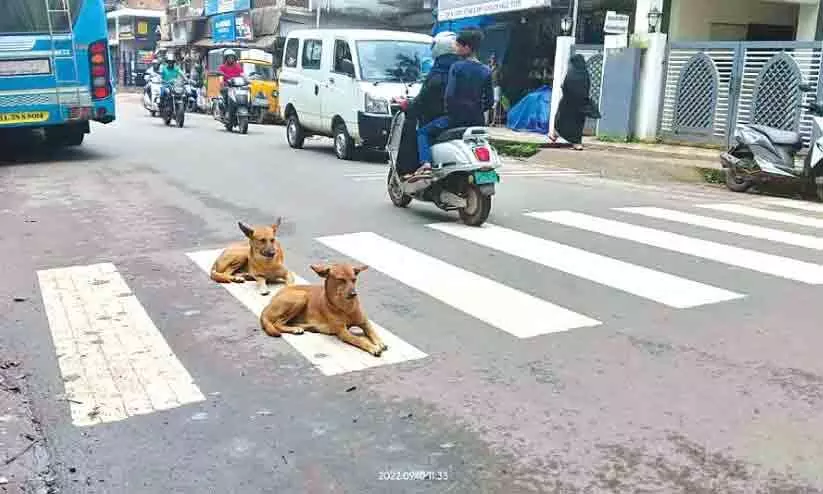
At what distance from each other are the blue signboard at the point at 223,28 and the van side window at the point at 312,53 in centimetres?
1989

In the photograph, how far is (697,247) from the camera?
7.30 m

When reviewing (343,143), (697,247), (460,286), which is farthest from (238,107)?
(460,286)

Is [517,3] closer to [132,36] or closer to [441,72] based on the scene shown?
[441,72]

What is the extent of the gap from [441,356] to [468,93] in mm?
4218

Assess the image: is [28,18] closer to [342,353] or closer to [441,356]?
[342,353]

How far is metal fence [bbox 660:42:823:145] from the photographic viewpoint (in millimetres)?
12758

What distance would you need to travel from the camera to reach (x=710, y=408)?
382 cm

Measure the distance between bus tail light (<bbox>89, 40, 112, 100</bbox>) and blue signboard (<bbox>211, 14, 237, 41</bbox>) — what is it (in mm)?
22119

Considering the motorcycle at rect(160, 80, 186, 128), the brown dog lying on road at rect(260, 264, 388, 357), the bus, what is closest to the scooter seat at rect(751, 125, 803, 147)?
the brown dog lying on road at rect(260, 264, 388, 357)

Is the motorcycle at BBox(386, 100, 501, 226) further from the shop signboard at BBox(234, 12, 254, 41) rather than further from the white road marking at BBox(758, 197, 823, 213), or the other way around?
the shop signboard at BBox(234, 12, 254, 41)

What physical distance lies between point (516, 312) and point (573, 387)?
1.26m

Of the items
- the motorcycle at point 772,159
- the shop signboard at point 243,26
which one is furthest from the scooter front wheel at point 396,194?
the shop signboard at point 243,26

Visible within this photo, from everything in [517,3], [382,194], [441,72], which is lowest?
[382,194]

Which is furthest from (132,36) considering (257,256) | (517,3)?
(257,256)
